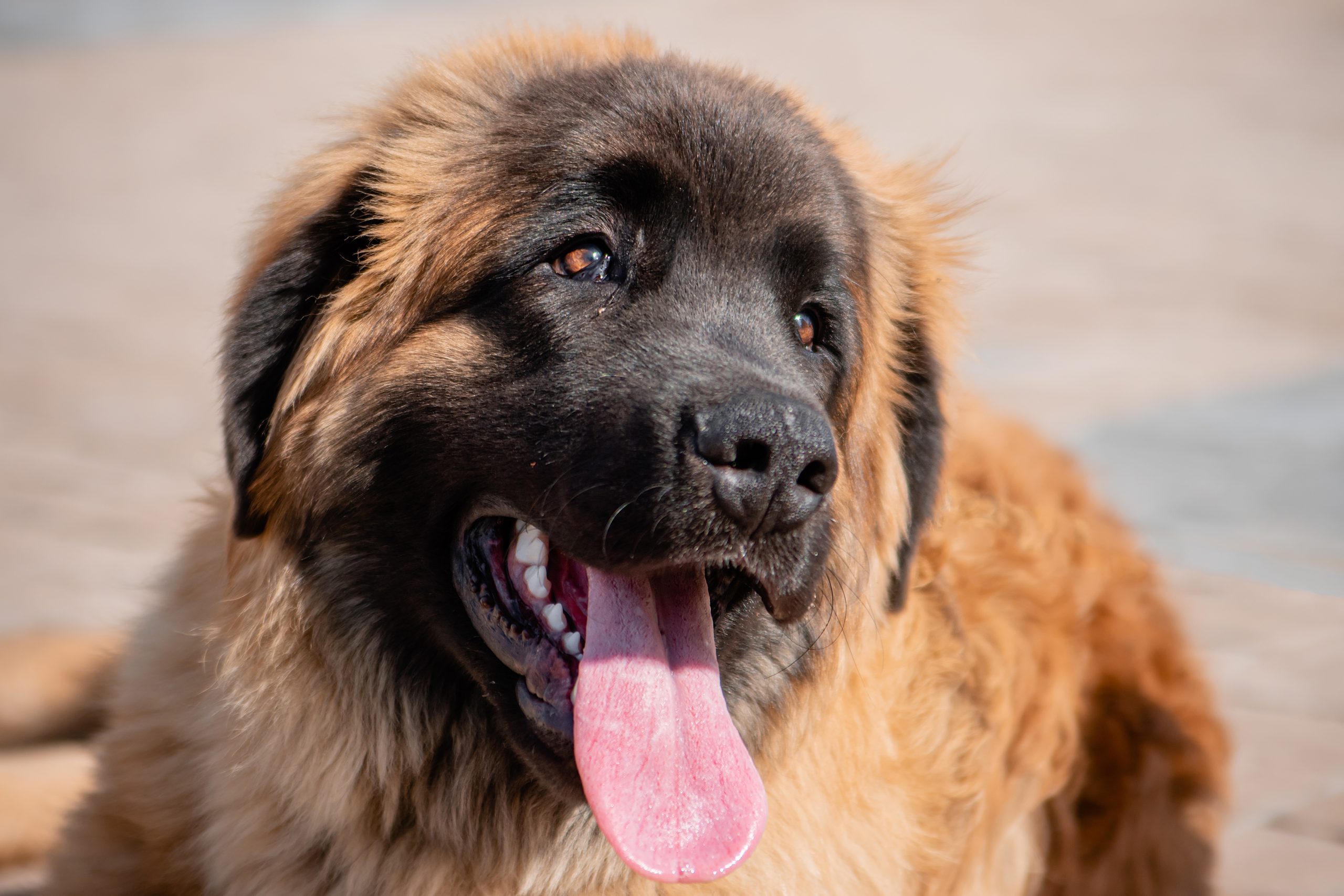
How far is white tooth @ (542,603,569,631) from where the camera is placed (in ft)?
7.70

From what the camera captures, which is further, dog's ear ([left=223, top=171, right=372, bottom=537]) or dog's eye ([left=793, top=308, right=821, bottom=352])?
dog's eye ([left=793, top=308, right=821, bottom=352])

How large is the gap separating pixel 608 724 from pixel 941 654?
92cm

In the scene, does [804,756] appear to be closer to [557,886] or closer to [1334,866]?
[557,886]

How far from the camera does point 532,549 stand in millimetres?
2420

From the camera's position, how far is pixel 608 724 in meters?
2.23

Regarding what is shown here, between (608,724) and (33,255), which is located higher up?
(608,724)

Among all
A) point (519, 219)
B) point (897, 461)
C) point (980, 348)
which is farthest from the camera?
point (980, 348)

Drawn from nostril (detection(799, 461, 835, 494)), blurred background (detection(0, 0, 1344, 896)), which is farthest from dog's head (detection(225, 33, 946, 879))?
blurred background (detection(0, 0, 1344, 896))

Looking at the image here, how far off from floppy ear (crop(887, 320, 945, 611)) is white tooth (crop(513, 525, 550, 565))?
0.77 m

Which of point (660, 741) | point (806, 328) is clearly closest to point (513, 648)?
point (660, 741)

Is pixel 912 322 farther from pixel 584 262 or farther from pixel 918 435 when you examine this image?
pixel 584 262

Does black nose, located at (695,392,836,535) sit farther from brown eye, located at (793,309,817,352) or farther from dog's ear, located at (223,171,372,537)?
dog's ear, located at (223,171,372,537)

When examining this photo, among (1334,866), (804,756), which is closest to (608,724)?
(804,756)

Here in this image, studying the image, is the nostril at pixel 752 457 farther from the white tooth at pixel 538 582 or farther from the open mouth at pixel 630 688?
the white tooth at pixel 538 582
